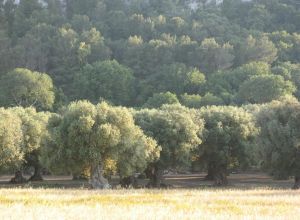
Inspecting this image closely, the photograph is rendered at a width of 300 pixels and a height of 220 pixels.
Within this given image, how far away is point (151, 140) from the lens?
69.6m

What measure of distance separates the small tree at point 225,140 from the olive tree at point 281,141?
9.68 metres

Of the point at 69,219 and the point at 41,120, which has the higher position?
the point at 41,120

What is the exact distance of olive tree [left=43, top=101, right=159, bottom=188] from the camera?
206ft

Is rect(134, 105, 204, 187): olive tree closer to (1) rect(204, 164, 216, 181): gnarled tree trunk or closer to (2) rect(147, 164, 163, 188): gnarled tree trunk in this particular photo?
(2) rect(147, 164, 163, 188): gnarled tree trunk

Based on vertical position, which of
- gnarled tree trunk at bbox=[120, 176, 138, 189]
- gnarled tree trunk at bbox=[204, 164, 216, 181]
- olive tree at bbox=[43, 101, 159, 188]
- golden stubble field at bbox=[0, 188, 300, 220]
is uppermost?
olive tree at bbox=[43, 101, 159, 188]

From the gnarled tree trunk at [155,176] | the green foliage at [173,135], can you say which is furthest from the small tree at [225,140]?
the gnarled tree trunk at [155,176]

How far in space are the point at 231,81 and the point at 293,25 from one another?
61761 mm

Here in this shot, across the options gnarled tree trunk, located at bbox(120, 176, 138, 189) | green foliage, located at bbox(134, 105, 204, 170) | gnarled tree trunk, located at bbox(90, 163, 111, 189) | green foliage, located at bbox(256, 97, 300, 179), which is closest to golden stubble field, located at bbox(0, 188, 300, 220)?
gnarled tree trunk, located at bbox(90, 163, 111, 189)

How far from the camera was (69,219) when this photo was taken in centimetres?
2611

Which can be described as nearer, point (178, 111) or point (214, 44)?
point (178, 111)

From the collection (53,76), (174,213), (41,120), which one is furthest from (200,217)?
(53,76)

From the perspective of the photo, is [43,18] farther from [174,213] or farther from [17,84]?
[174,213]

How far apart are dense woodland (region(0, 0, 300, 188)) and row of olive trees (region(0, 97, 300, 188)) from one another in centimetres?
15

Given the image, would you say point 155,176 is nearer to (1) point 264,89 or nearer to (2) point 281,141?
(2) point 281,141
